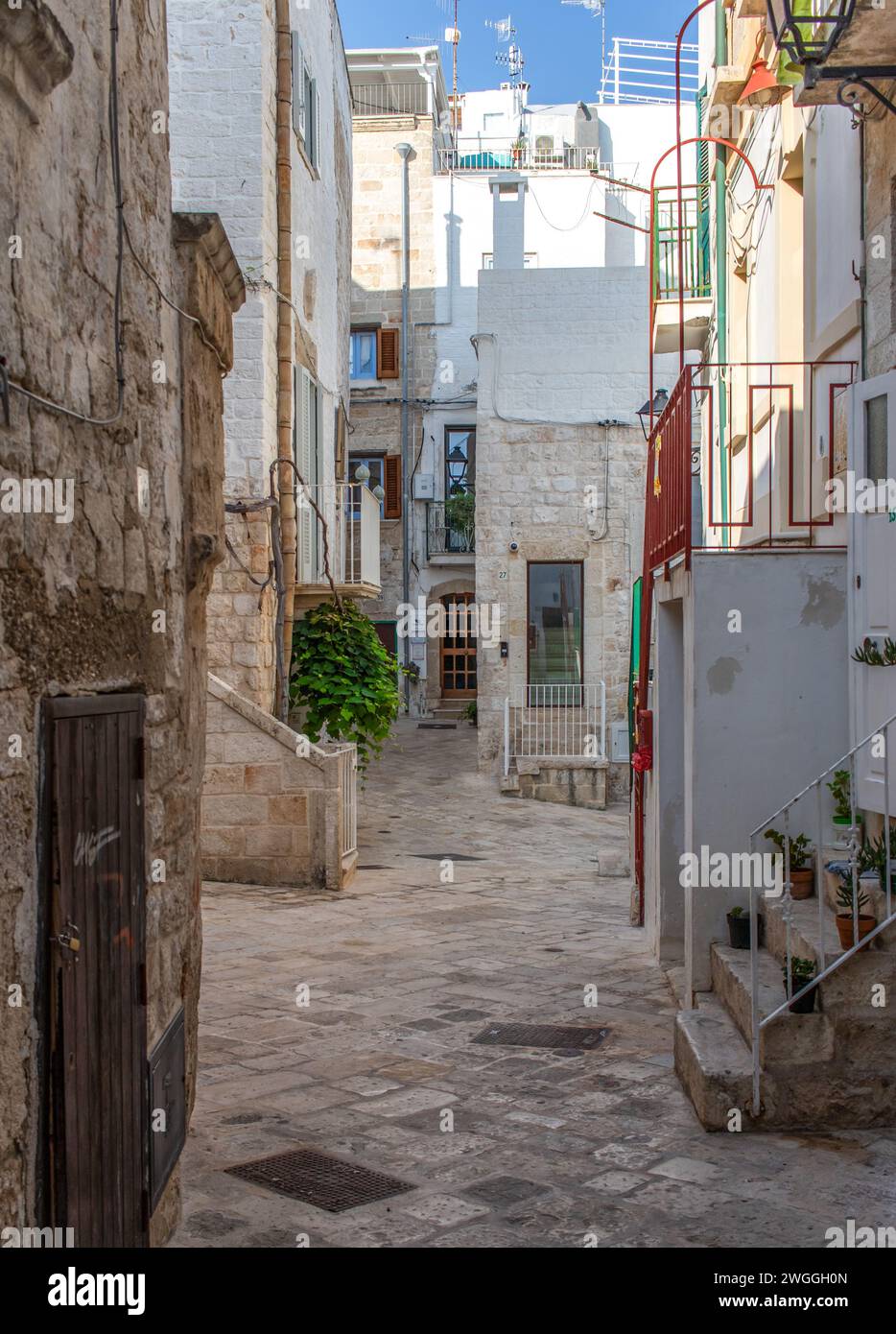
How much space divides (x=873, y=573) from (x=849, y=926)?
1843 millimetres

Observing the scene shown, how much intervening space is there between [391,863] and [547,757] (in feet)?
17.1

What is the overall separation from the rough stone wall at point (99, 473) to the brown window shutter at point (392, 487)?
22.5 meters

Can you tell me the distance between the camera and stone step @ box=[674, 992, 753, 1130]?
5.52 meters

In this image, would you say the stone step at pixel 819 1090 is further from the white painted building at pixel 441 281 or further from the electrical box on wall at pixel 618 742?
the white painted building at pixel 441 281

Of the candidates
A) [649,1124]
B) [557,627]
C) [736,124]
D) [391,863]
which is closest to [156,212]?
[649,1124]

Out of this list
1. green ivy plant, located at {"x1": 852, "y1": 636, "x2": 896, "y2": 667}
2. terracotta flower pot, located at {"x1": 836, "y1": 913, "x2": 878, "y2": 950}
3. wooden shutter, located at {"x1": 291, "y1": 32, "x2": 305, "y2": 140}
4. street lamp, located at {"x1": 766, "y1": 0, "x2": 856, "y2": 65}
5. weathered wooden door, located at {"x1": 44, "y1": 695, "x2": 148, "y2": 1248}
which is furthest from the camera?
wooden shutter, located at {"x1": 291, "y1": 32, "x2": 305, "y2": 140}

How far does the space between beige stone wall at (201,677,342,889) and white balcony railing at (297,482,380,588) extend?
296 cm

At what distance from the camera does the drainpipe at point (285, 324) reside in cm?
1412

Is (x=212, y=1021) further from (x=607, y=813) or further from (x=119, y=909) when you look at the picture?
(x=607, y=813)

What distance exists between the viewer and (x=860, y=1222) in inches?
180

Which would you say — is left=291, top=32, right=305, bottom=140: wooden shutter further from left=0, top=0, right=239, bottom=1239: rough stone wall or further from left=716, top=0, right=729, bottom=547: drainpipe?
left=0, top=0, right=239, bottom=1239: rough stone wall

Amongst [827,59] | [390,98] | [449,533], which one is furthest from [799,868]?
[390,98]

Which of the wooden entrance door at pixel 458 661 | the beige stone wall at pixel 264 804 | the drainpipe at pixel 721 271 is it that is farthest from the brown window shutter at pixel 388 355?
the beige stone wall at pixel 264 804

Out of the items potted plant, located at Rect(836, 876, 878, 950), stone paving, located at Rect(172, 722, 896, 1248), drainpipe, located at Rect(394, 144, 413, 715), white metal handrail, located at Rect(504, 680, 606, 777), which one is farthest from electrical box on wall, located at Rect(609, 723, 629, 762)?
potted plant, located at Rect(836, 876, 878, 950)
